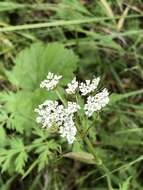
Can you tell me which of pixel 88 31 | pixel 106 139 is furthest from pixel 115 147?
pixel 88 31

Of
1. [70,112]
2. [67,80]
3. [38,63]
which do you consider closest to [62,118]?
[70,112]

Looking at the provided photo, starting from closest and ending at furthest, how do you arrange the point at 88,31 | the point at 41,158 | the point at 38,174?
the point at 41,158 < the point at 38,174 < the point at 88,31

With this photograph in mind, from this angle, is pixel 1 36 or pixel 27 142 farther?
pixel 1 36

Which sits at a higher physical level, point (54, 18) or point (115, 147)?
point (54, 18)

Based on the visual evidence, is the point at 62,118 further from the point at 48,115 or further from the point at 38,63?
the point at 38,63

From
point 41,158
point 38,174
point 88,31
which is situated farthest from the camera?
point 88,31

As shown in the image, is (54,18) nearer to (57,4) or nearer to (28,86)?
(57,4)
